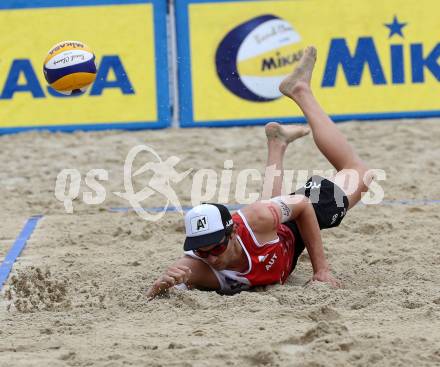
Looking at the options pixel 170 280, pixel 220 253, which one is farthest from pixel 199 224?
pixel 170 280

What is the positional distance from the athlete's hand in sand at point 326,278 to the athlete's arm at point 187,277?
0.52 meters

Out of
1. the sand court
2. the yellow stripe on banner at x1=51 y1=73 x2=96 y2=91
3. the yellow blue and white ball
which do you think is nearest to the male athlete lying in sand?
the sand court

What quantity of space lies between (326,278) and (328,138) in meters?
1.16

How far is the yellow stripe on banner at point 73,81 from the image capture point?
5.65 metres

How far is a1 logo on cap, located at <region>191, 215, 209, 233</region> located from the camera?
14.5ft

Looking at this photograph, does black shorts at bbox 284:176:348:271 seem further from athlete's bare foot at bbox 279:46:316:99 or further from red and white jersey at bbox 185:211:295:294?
athlete's bare foot at bbox 279:46:316:99

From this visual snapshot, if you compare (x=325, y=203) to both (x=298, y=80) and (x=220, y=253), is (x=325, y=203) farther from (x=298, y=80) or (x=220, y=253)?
(x=220, y=253)

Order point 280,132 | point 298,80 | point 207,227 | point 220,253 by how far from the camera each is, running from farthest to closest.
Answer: point 280,132 → point 298,80 → point 220,253 → point 207,227

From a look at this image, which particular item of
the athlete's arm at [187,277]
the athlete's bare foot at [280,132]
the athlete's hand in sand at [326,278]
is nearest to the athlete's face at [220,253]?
the athlete's arm at [187,277]

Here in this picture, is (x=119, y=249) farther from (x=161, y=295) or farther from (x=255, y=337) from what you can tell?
(x=255, y=337)

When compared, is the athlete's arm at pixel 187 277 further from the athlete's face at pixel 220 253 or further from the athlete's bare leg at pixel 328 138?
the athlete's bare leg at pixel 328 138

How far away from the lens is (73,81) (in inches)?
223

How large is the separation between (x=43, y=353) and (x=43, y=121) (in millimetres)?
5591

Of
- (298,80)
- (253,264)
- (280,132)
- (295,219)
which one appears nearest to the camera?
(253,264)
